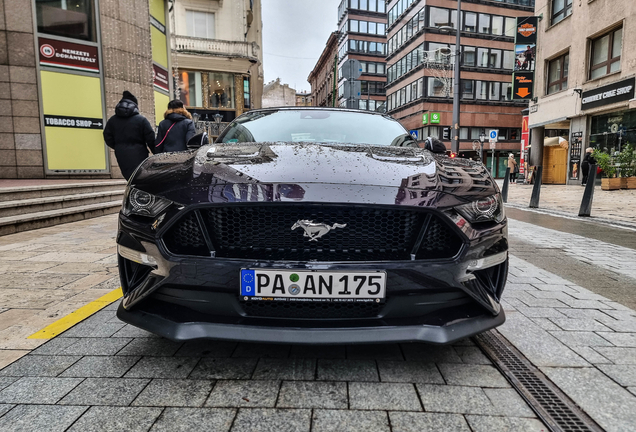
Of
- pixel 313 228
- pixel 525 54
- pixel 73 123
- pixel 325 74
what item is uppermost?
pixel 325 74

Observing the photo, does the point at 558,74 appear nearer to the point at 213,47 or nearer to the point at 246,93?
the point at 246,93

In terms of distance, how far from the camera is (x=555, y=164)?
22516 millimetres

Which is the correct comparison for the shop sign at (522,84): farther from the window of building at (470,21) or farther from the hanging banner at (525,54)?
the window of building at (470,21)

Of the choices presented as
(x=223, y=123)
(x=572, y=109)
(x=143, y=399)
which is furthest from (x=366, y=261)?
(x=223, y=123)

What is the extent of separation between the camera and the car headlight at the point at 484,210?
186cm

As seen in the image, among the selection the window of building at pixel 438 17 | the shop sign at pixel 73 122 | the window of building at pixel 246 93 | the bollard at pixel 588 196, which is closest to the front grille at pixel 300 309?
the bollard at pixel 588 196

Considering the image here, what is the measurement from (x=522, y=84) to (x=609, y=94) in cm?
526

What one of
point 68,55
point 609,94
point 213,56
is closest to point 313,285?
point 68,55

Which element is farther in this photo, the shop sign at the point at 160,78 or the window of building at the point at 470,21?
the window of building at the point at 470,21

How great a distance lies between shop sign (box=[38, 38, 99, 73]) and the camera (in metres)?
9.01

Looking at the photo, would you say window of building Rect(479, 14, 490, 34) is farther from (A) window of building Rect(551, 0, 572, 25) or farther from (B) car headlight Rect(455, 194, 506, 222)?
(B) car headlight Rect(455, 194, 506, 222)

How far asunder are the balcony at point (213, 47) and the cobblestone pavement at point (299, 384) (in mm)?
25857

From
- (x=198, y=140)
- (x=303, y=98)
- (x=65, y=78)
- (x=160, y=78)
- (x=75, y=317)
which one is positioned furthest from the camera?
(x=303, y=98)

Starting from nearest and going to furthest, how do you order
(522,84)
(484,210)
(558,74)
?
(484,210)
(558,74)
(522,84)
